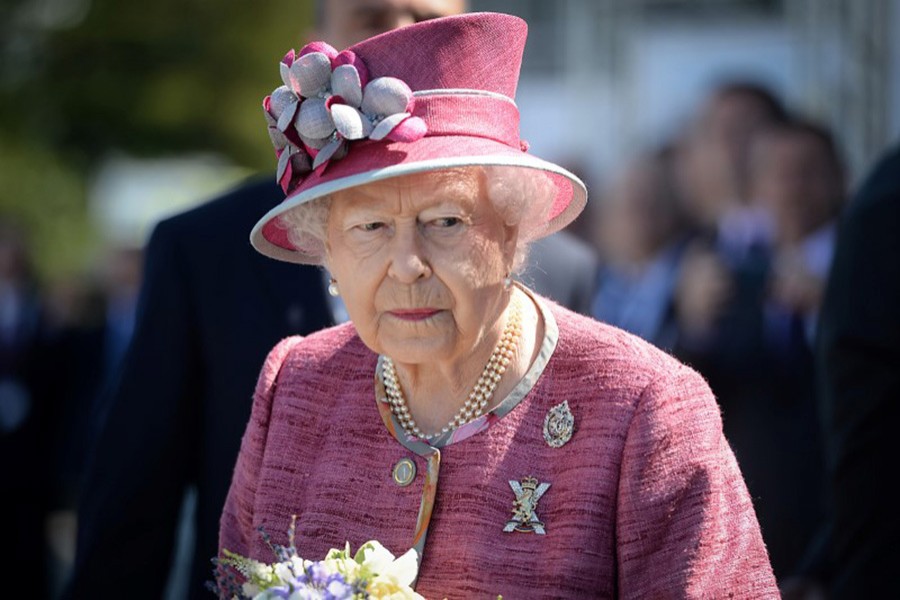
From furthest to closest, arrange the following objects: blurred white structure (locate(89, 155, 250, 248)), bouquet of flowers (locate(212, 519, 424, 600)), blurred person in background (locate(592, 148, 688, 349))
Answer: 1. blurred white structure (locate(89, 155, 250, 248))
2. blurred person in background (locate(592, 148, 688, 349))
3. bouquet of flowers (locate(212, 519, 424, 600))

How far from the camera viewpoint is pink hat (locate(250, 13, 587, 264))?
2783 millimetres

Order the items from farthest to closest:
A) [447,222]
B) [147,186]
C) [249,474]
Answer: [147,186], [249,474], [447,222]

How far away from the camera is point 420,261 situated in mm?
2828

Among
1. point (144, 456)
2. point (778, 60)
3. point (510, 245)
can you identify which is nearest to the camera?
point (510, 245)

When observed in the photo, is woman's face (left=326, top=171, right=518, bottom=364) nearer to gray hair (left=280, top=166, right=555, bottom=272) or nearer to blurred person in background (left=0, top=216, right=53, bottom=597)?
gray hair (left=280, top=166, right=555, bottom=272)

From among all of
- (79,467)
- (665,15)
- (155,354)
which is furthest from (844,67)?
(155,354)

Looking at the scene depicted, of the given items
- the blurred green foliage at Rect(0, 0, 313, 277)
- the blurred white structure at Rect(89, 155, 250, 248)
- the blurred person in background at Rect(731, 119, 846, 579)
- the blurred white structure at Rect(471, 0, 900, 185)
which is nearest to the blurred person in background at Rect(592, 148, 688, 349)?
the blurred person in background at Rect(731, 119, 846, 579)

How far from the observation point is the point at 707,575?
8.84ft

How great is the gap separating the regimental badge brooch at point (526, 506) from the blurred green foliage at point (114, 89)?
22999mm

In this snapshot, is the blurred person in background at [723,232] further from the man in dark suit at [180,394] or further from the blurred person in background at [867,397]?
the man in dark suit at [180,394]

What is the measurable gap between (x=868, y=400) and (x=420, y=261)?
1.64 meters

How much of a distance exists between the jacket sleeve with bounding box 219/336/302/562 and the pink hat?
498 millimetres

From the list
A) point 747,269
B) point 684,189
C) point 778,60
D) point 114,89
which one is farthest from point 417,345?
point 114,89

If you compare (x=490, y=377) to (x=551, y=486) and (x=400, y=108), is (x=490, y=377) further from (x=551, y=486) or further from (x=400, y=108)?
(x=400, y=108)
